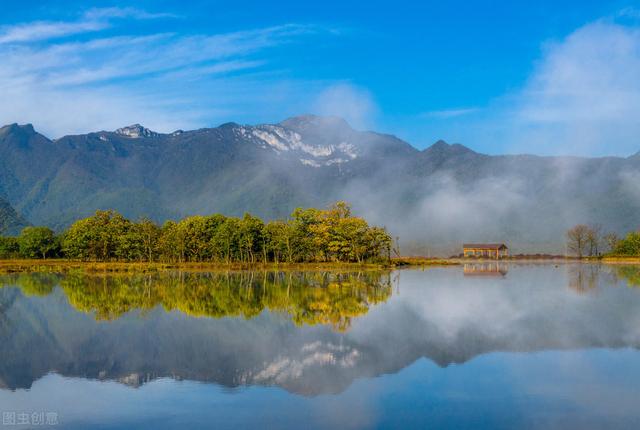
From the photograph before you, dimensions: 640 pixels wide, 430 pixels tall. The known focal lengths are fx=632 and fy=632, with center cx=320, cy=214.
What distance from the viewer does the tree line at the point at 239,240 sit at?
306 ft

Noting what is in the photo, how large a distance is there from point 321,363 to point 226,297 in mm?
23194

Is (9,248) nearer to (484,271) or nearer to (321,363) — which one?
(484,271)

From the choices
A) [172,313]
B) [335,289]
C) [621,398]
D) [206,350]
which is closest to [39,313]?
[172,313]

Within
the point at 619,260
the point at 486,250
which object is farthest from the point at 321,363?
the point at 486,250

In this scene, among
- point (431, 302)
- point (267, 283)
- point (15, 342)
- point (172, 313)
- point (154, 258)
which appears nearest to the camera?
point (15, 342)

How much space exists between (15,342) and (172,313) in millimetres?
9309

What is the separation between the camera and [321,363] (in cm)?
2144

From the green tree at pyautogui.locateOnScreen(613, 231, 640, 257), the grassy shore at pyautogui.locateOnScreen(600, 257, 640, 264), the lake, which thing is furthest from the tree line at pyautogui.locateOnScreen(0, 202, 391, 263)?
the green tree at pyautogui.locateOnScreen(613, 231, 640, 257)

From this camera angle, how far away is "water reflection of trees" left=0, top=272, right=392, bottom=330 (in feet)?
115

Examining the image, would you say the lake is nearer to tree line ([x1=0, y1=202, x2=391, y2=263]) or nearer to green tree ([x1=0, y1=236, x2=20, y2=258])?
tree line ([x1=0, y1=202, x2=391, y2=263])

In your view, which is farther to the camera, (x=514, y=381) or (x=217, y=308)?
(x=217, y=308)

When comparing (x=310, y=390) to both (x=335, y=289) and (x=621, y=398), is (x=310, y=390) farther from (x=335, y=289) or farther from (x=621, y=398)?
(x=335, y=289)

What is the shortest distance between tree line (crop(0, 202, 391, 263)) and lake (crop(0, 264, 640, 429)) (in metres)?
51.1

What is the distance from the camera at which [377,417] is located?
15.3 meters
